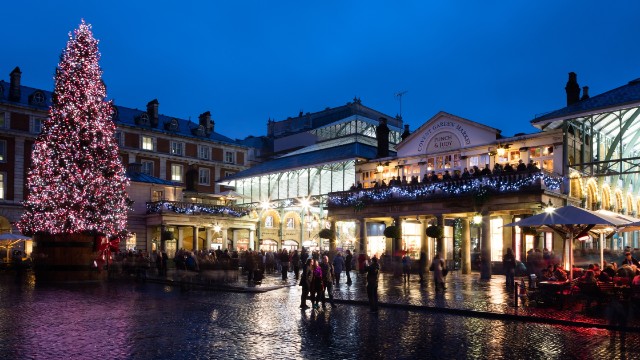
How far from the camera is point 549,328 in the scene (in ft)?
48.6

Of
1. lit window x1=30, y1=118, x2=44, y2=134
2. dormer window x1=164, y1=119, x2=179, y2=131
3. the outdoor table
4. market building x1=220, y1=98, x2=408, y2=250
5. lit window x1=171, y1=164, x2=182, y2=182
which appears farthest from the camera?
dormer window x1=164, y1=119, x2=179, y2=131

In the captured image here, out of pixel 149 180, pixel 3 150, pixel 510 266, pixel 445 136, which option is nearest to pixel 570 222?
pixel 510 266

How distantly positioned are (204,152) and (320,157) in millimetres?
29810

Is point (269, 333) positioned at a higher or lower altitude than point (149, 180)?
lower

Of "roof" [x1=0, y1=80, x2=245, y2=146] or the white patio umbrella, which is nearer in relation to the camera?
the white patio umbrella

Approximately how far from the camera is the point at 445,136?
36.0 meters

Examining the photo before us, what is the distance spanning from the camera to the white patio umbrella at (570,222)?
18797 mm

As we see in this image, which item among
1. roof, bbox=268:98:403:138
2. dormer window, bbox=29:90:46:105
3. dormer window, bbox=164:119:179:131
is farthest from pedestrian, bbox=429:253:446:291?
dormer window, bbox=164:119:179:131

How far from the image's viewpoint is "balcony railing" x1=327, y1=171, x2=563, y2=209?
A: 94.1 ft

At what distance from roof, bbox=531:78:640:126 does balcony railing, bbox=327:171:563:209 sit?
3022 millimetres

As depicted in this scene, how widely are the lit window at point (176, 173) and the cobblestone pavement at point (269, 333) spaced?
46882mm

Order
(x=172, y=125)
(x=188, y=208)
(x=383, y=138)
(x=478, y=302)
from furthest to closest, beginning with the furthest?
1. (x=172, y=125)
2. (x=188, y=208)
3. (x=383, y=138)
4. (x=478, y=302)

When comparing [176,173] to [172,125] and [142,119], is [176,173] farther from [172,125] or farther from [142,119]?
[142,119]

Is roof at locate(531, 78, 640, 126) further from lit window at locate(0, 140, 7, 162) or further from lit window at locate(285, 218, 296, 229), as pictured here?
lit window at locate(0, 140, 7, 162)
